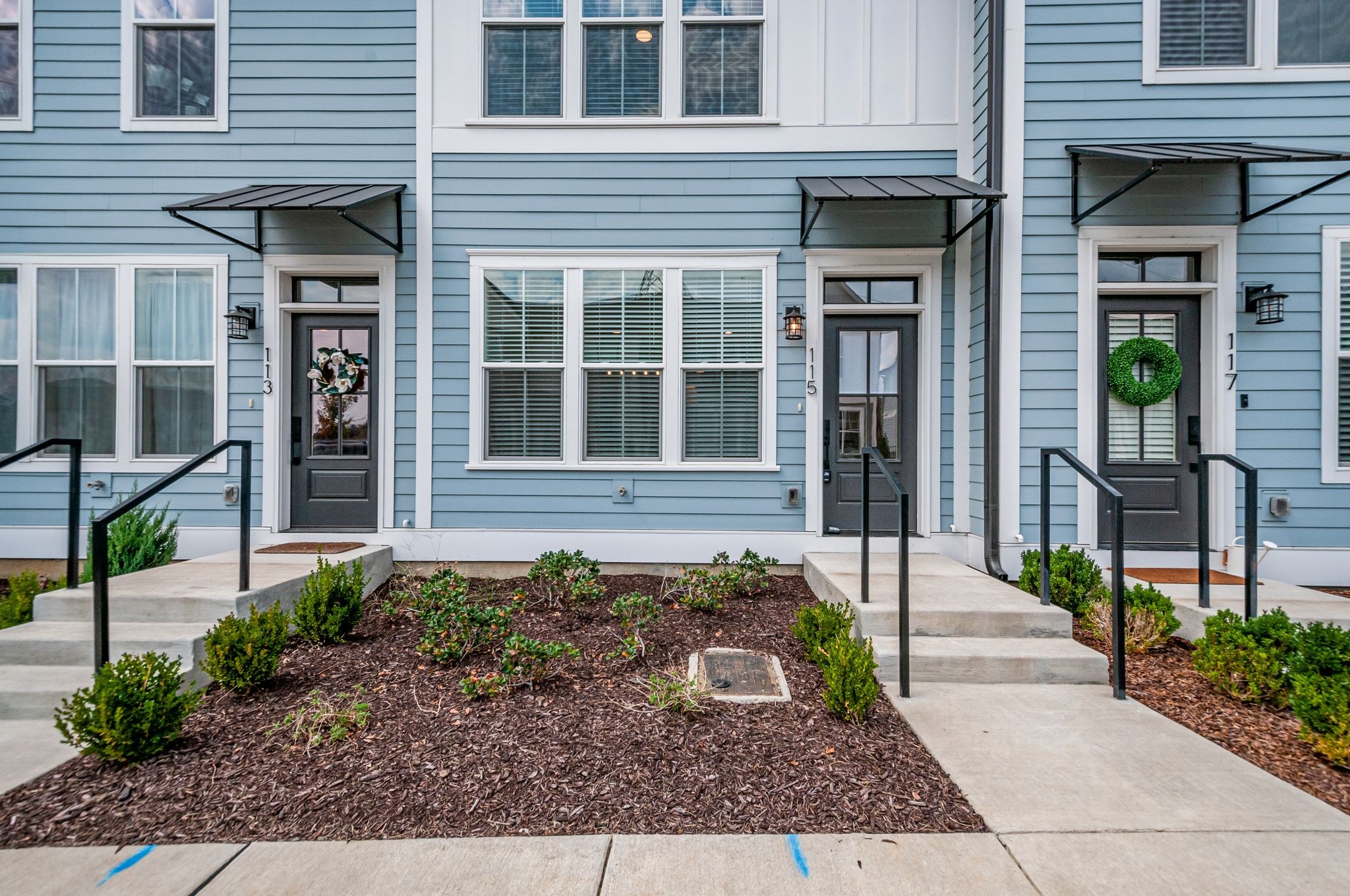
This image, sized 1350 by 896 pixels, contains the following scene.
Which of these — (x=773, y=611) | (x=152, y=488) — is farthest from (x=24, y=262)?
(x=773, y=611)

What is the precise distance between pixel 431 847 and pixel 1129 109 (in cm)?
651

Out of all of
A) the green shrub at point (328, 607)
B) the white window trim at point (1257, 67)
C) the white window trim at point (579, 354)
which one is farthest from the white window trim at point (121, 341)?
the white window trim at point (1257, 67)

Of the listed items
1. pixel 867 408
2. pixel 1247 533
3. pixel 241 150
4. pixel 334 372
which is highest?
pixel 241 150

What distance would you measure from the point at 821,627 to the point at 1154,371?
12.3ft

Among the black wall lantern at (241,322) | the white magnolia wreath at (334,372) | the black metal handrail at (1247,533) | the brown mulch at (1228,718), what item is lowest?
the brown mulch at (1228,718)

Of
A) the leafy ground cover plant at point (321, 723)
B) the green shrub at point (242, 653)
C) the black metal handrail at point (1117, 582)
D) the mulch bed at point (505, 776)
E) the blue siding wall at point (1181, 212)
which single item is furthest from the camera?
the blue siding wall at point (1181, 212)

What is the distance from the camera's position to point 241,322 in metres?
4.81

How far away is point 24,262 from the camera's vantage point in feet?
16.1

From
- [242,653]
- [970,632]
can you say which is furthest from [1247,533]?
[242,653]

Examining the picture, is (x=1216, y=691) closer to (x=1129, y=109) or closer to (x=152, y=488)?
(x=1129, y=109)

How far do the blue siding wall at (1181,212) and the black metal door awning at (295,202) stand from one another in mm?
5099

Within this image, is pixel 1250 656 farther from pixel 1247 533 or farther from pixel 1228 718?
pixel 1247 533

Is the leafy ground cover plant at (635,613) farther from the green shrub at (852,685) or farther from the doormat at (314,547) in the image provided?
the doormat at (314,547)

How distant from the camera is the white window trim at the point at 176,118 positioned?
4.86 m
